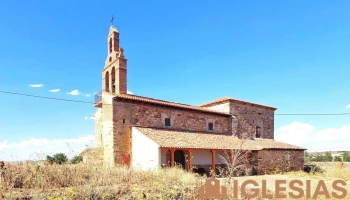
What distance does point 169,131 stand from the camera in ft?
65.3

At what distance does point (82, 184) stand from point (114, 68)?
13.8 m

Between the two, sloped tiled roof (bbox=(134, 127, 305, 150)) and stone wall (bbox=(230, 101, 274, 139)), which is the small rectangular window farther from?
stone wall (bbox=(230, 101, 274, 139))

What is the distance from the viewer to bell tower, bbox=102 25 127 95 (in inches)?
788

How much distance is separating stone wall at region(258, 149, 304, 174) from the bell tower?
1295 centimetres

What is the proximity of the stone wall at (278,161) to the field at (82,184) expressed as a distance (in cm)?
1573

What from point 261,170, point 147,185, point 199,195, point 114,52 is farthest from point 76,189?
point 261,170

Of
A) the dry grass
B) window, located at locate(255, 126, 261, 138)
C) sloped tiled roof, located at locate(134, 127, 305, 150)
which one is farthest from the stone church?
the dry grass

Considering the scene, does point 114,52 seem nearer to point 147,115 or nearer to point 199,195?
point 147,115

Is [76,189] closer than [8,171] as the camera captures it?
Yes

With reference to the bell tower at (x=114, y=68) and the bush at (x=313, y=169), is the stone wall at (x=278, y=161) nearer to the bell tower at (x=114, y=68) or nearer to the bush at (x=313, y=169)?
the bush at (x=313, y=169)

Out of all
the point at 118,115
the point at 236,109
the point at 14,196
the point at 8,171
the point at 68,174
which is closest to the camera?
the point at 14,196

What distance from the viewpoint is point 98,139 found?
2291cm

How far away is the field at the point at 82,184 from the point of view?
661 centimetres

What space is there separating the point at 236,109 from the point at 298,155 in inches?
303
